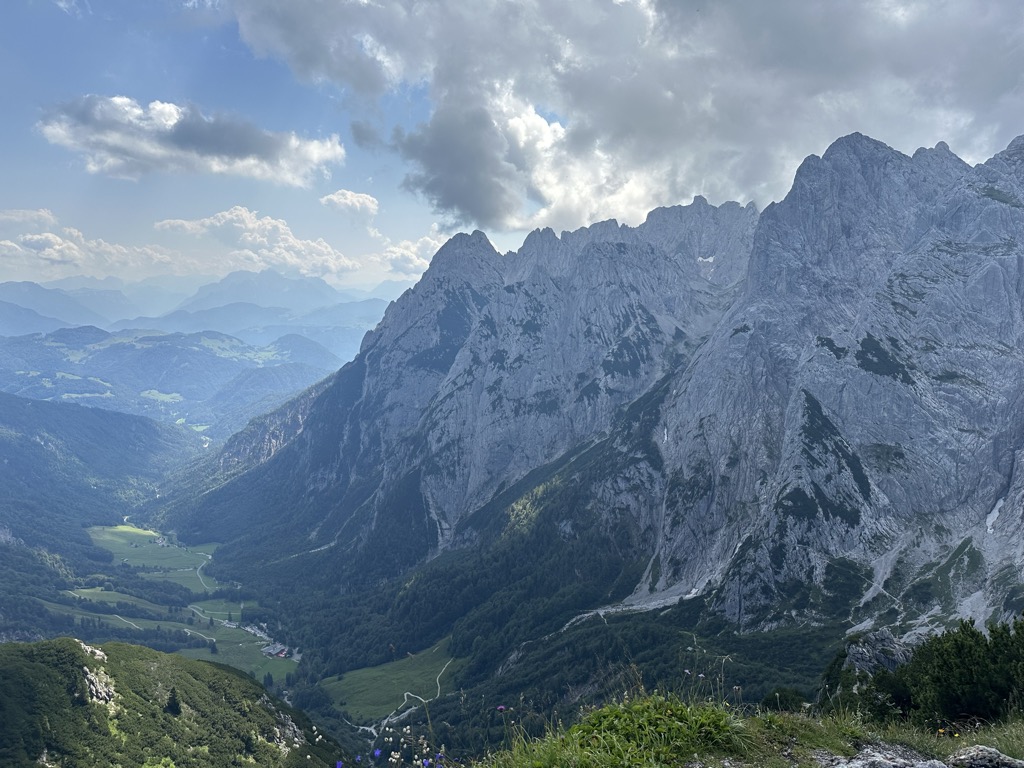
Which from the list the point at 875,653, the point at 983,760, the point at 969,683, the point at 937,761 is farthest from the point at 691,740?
the point at 875,653

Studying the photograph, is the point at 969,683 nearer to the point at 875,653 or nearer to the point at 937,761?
the point at 937,761

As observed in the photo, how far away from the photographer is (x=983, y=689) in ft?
84.2

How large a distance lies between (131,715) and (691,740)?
534 feet

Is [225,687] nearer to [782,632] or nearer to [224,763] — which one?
[224,763]

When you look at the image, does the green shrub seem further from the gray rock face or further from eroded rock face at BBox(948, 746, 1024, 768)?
the gray rock face

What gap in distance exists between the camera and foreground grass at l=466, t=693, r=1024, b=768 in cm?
1372

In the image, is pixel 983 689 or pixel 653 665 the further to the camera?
pixel 653 665

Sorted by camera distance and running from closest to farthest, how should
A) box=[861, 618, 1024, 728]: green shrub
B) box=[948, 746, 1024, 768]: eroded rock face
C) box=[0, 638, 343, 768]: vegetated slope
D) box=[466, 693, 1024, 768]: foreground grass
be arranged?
1. box=[948, 746, 1024, 768]: eroded rock face
2. box=[466, 693, 1024, 768]: foreground grass
3. box=[861, 618, 1024, 728]: green shrub
4. box=[0, 638, 343, 768]: vegetated slope

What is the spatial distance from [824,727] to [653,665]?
658 ft

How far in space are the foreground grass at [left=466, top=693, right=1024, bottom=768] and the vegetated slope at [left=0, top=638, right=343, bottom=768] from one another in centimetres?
14250

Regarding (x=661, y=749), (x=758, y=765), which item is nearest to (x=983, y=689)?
(x=758, y=765)

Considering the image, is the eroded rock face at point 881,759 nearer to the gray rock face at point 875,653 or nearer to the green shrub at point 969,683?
the green shrub at point 969,683

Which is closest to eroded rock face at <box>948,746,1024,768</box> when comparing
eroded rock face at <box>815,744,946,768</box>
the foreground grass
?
eroded rock face at <box>815,744,946,768</box>

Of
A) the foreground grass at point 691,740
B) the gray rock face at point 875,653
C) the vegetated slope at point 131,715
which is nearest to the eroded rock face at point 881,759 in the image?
the foreground grass at point 691,740
